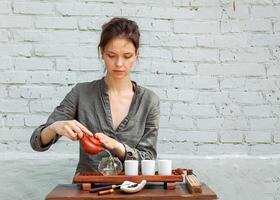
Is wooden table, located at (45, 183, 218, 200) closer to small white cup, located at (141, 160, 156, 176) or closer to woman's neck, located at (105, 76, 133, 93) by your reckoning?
small white cup, located at (141, 160, 156, 176)

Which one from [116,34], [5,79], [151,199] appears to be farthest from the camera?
[5,79]

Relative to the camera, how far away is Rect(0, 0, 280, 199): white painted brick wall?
104 inches

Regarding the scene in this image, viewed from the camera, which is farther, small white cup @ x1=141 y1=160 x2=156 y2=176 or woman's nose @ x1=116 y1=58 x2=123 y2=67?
woman's nose @ x1=116 y1=58 x2=123 y2=67

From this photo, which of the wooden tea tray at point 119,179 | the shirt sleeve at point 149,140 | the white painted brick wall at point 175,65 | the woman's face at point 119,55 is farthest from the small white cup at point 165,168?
the white painted brick wall at point 175,65

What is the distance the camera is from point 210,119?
273cm

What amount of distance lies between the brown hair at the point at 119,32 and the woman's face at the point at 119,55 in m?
0.02

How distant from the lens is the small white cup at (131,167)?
175cm

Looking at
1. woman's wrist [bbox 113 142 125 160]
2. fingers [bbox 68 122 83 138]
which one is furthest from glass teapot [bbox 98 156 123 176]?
fingers [bbox 68 122 83 138]

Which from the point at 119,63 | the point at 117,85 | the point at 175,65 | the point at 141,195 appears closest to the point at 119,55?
the point at 119,63

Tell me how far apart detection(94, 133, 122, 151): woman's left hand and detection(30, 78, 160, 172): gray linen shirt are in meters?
0.12

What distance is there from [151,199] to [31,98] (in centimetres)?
121

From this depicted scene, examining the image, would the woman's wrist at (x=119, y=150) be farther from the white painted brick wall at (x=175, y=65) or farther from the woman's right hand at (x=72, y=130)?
the white painted brick wall at (x=175, y=65)

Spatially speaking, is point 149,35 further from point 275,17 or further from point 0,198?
point 0,198

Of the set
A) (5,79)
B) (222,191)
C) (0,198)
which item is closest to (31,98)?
(5,79)
